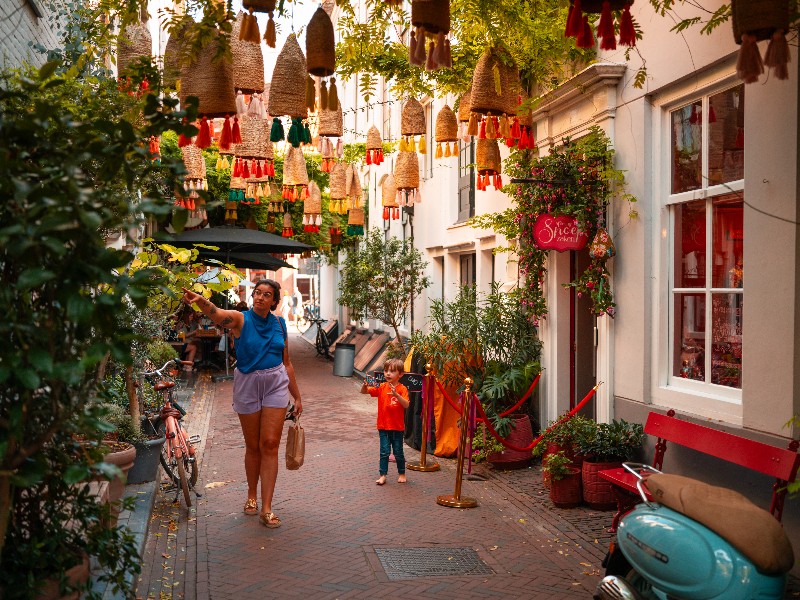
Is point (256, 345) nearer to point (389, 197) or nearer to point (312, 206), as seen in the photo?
point (389, 197)

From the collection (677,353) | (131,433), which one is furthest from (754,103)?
(131,433)

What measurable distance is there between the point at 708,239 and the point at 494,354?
12.1 feet

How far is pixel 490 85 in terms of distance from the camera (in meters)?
7.50

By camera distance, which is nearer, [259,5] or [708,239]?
[259,5]

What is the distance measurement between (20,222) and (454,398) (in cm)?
754

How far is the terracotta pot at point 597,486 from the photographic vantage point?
7.21m

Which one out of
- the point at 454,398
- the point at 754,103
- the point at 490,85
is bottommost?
the point at 454,398

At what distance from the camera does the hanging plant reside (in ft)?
26.2

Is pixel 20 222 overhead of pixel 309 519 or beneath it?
overhead

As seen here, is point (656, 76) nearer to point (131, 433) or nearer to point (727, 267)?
point (727, 267)

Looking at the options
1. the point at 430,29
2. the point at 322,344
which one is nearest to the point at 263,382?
the point at 430,29

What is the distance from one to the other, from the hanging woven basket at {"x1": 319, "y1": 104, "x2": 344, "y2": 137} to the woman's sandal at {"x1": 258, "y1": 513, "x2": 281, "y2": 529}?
13.6 ft

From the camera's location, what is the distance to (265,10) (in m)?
4.99

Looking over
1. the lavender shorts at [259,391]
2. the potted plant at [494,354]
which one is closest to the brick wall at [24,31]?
the lavender shorts at [259,391]
